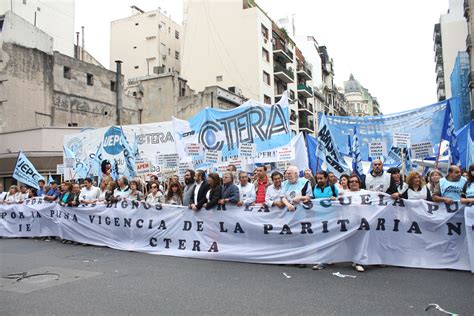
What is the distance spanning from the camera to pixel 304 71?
54.4 meters

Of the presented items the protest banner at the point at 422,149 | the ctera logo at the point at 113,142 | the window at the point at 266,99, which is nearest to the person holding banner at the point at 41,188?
the ctera logo at the point at 113,142

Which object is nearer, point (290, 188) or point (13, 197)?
point (290, 188)

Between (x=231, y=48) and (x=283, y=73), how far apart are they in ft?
22.3

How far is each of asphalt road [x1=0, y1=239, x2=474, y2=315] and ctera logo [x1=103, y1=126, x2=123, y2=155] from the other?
8.78 metres

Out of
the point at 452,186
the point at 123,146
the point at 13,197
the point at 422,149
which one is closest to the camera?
the point at 452,186

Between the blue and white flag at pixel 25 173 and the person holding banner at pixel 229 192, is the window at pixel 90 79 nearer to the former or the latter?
the blue and white flag at pixel 25 173

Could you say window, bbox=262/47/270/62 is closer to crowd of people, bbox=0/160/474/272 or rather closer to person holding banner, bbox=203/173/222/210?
crowd of people, bbox=0/160/474/272

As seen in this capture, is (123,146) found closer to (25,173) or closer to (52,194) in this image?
(25,173)

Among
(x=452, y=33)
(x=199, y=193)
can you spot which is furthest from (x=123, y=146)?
(x=452, y=33)

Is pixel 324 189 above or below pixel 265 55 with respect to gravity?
below

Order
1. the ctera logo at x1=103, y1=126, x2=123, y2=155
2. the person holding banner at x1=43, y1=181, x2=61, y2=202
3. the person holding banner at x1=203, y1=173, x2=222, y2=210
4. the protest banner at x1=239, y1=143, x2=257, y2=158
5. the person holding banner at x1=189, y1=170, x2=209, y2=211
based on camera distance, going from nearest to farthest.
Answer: the person holding banner at x1=203, y1=173, x2=222, y2=210 < the person holding banner at x1=189, y1=170, x2=209, y2=211 < the protest banner at x1=239, y1=143, x2=257, y2=158 < the person holding banner at x1=43, y1=181, x2=61, y2=202 < the ctera logo at x1=103, y1=126, x2=123, y2=155

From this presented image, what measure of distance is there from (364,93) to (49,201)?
414 ft

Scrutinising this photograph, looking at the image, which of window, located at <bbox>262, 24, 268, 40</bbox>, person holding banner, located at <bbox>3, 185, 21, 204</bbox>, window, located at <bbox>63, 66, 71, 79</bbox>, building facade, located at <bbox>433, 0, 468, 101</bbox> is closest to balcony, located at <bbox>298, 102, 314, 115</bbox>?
window, located at <bbox>262, 24, 268, 40</bbox>

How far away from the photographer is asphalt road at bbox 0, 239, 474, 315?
4.86m
